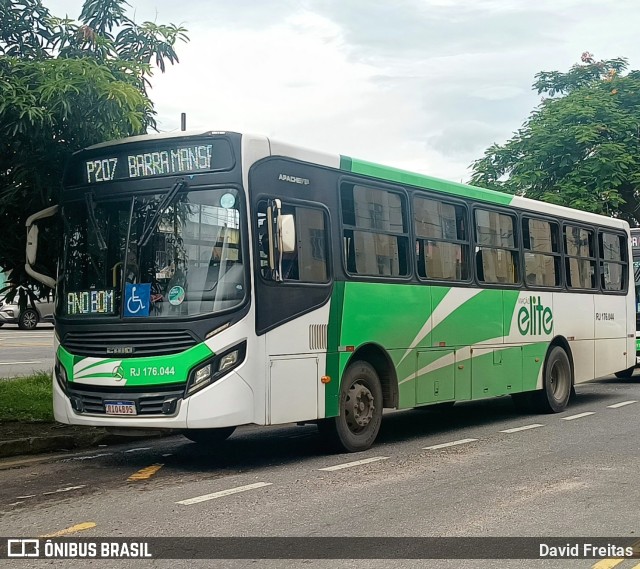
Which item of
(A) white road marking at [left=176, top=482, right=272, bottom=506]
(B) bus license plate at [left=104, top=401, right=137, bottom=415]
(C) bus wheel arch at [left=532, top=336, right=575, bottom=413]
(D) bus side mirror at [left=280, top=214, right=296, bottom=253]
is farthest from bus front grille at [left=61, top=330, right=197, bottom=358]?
(C) bus wheel arch at [left=532, top=336, right=575, bottom=413]

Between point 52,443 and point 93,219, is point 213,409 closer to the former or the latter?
point 93,219

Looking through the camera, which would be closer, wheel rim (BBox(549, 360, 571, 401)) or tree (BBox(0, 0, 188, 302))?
tree (BBox(0, 0, 188, 302))

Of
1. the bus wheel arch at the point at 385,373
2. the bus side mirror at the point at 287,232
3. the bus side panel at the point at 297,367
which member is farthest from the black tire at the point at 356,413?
the bus side mirror at the point at 287,232

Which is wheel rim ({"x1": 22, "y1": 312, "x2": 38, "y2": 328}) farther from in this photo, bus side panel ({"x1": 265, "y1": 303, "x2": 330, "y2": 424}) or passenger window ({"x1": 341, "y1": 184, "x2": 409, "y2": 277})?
bus side panel ({"x1": 265, "y1": 303, "x2": 330, "y2": 424})

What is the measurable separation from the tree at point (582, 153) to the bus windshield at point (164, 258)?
20535 mm

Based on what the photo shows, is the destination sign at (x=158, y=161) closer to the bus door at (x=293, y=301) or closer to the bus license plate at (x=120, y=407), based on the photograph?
the bus door at (x=293, y=301)

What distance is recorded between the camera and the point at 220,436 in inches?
425

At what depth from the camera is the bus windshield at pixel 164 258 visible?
861 cm

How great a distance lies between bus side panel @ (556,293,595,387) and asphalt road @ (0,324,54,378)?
916 centimetres

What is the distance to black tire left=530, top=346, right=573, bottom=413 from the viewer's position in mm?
13852

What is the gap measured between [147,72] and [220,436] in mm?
4159

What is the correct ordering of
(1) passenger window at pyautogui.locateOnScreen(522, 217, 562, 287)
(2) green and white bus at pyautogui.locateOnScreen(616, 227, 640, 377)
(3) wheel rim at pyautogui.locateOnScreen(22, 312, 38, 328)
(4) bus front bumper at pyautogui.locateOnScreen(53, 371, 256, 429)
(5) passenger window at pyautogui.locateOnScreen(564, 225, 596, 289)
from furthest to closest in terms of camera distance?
(3) wheel rim at pyautogui.locateOnScreen(22, 312, 38, 328) → (2) green and white bus at pyautogui.locateOnScreen(616, 227, 640, 377) → (5) passenger window at pyautogui.locateOnScreen(564, 225, 596, 289) → (1) passenger window at pyautogui.locateOnScreen(522, 217, 562, 287) → (4) bus front bumper at pyautogui.locateOnScreen(53, 371, 256, 429)

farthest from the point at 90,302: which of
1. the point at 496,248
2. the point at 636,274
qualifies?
the point at 636,274

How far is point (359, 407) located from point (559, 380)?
17.6 feet
